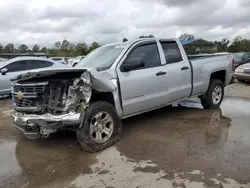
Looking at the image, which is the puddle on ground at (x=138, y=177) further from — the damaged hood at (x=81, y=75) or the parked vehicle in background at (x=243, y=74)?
the parked vehicle in background at (x=243, y=74)

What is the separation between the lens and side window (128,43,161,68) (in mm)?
5152

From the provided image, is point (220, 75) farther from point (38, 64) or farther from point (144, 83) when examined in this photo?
point (38, 64)

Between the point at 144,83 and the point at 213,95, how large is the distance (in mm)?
2851

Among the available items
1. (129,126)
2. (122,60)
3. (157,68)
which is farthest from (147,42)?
(129,126)

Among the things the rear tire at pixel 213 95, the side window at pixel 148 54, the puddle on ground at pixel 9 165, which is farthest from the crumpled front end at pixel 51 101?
the rear tire at pixel 213 95

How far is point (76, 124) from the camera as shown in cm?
408

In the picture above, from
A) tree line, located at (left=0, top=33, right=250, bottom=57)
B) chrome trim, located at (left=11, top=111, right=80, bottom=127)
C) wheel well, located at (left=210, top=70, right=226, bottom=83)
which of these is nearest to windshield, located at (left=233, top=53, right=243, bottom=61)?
wheel well, located at (left=210, top=70, right=226, bottom=83)

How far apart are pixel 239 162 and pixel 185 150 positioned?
0.84 meters

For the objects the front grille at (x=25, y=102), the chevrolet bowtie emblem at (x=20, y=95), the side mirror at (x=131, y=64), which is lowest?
the front grille at (x=25, y=102)

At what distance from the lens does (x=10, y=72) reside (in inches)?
366

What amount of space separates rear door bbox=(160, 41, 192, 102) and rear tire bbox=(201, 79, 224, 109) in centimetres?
100

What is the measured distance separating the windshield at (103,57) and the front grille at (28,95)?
1.26 m

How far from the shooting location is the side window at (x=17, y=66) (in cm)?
937

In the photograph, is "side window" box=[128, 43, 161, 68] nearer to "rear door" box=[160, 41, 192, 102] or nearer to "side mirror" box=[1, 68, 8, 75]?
"rear door" box=[160, 41, 192, 102]
